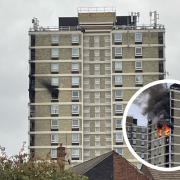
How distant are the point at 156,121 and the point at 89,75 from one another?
126 m

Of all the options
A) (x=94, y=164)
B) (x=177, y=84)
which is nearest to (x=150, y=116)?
(x=177, y=84)

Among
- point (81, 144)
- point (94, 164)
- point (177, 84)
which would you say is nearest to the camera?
point (177, 84)

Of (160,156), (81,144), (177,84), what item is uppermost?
(177,84)

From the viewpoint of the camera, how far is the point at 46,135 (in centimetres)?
13925

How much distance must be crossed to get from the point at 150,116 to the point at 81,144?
4858 inches

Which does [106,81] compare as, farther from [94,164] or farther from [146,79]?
[94,164]

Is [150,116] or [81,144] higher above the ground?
[150,116]

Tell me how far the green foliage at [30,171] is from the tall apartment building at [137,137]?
91.0ft

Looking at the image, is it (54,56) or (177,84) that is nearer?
(177,84)

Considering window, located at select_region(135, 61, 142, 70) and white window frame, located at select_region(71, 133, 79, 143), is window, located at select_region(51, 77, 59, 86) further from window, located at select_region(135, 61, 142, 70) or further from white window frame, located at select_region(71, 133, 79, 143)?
window, located at select_region(135, 61, 142, 70)

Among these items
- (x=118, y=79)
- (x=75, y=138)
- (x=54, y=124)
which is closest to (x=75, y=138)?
(x=75, y=138)

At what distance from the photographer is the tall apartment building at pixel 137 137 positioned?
16.2 meters

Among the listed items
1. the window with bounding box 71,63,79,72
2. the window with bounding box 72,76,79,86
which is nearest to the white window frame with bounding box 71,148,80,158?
the window with bounding box 72,76,79,86

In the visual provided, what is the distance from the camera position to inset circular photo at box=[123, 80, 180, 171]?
1589 cm
